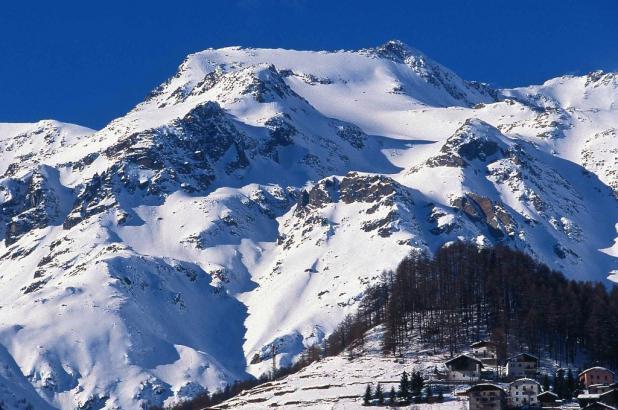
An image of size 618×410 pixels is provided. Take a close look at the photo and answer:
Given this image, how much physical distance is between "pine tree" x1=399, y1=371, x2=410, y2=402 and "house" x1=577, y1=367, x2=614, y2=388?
68.1ft

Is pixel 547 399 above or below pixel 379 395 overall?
below

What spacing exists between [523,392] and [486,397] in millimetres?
5533

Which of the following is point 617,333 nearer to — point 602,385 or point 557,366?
point 557,366

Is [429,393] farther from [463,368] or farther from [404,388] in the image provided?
[463,368]

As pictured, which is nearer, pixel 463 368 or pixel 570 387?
pixel 570 387

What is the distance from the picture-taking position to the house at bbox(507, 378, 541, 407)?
176 meters

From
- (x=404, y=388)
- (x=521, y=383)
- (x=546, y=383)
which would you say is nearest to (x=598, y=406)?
(x=521, y=383)

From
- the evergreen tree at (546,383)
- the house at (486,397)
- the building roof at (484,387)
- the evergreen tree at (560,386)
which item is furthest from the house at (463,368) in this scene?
the house at (486,397)

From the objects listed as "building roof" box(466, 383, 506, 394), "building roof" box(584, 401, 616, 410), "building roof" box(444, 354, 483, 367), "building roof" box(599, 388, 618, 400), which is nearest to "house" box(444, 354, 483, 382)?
"building roof" box(444, 354, 483, 367)

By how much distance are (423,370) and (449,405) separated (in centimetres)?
2075

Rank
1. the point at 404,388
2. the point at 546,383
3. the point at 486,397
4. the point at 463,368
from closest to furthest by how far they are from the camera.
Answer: the point at 486,397
the point at 404,388
the point at 546,383
the point at 463,368

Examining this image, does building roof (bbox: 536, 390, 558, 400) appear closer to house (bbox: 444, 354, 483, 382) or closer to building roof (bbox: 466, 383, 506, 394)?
building roof (bbox: 466, 383, 506, 394)

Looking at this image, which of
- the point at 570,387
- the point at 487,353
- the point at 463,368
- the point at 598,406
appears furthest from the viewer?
the point at 487,353

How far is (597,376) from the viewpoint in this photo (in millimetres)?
181500
